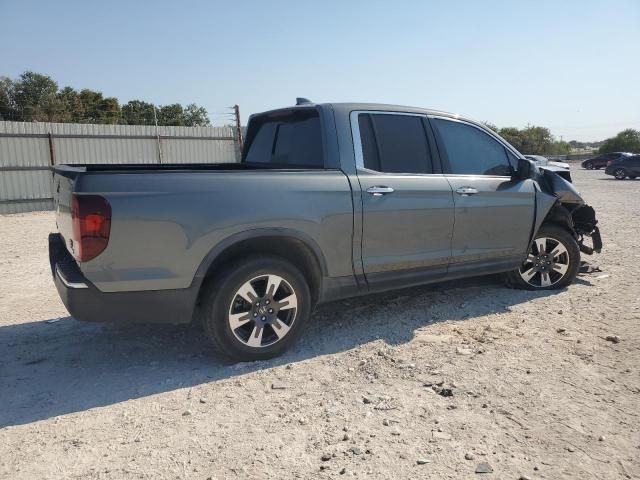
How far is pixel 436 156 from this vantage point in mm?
4703

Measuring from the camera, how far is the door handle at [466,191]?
15.4 ft

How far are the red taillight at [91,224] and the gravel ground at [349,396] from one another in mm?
981

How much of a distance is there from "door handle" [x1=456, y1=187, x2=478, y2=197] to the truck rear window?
4.47ft

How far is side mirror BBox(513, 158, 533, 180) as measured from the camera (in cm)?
507

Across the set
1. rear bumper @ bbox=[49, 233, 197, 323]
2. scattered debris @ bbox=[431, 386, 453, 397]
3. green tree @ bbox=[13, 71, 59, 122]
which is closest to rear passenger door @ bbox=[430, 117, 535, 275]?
scattered debris @ bbox=[431, 386, 453, 397]

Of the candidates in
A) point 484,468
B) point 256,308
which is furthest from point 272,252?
point 484,468

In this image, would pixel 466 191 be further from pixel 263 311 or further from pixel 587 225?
pixel 587 225

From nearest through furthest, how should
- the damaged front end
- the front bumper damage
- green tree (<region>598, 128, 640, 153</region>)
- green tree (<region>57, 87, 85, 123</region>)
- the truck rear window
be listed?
the truck rear window
the damaged front end
the front bumper damage
green tree (<region>57, 87, 85, 123</region>)
green tree (<region>598, 128, 640, 153</region>)

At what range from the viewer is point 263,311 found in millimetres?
3814

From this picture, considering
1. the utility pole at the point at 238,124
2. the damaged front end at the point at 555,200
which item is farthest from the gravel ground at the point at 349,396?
the utility pole at the point at 238,124

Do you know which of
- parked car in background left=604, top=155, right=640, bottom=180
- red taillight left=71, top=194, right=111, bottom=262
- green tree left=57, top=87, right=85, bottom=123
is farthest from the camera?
green tree left=57, top=87, right=85, bottom=123

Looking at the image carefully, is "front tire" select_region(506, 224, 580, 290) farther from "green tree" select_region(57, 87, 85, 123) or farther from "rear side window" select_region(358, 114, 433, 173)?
"green tree" select_region(57, 87, 85, 123)

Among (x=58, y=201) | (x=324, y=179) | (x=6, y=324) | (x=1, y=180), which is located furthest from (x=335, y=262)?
(x=1, y=180)

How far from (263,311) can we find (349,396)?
912 mm
